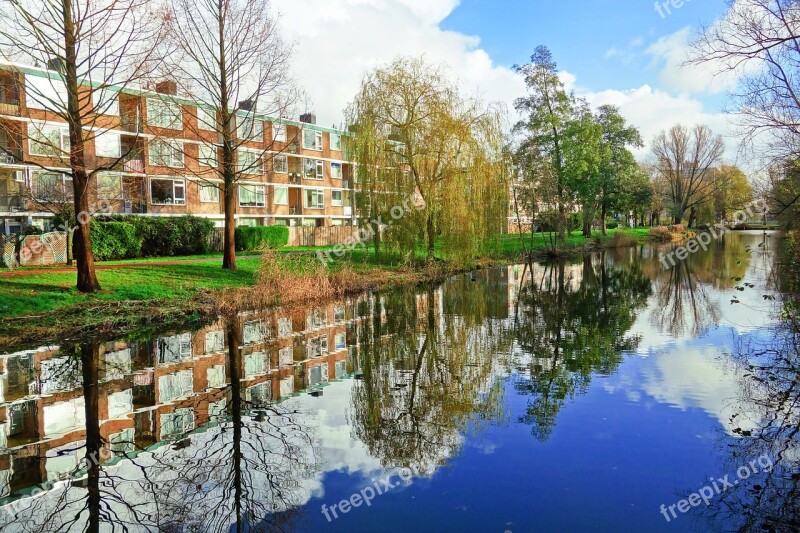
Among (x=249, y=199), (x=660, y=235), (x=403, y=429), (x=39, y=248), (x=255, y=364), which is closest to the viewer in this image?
(x=403, y=429)

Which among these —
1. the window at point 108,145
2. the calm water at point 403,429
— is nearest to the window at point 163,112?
the calm water at point 403,429

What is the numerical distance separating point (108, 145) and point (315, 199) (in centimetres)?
1925

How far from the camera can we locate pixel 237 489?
5.68m

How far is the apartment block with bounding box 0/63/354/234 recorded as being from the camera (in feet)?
69.6

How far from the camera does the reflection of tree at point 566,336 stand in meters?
8.77

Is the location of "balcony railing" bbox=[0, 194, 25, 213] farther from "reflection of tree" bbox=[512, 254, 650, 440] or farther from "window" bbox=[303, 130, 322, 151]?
"reflection of tree" bbox=[512, 254, 650, 440]

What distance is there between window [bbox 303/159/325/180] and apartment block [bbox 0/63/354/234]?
3.7 inches

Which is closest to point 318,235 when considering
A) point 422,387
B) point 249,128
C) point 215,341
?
point 249,128

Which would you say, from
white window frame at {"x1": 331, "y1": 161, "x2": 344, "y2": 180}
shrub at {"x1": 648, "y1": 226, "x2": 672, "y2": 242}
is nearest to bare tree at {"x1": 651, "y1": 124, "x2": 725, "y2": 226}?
shrub at {"x1": 648, "y1": 226, "x2": 672, "y2": 242}

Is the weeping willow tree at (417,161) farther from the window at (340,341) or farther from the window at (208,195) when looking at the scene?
the window at (208,195)

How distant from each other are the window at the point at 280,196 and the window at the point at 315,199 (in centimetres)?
251

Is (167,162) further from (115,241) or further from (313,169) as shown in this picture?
(313,169)

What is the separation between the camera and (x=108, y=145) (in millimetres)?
37469

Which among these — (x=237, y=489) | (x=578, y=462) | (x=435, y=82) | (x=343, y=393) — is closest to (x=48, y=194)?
(x=435, y=82)
